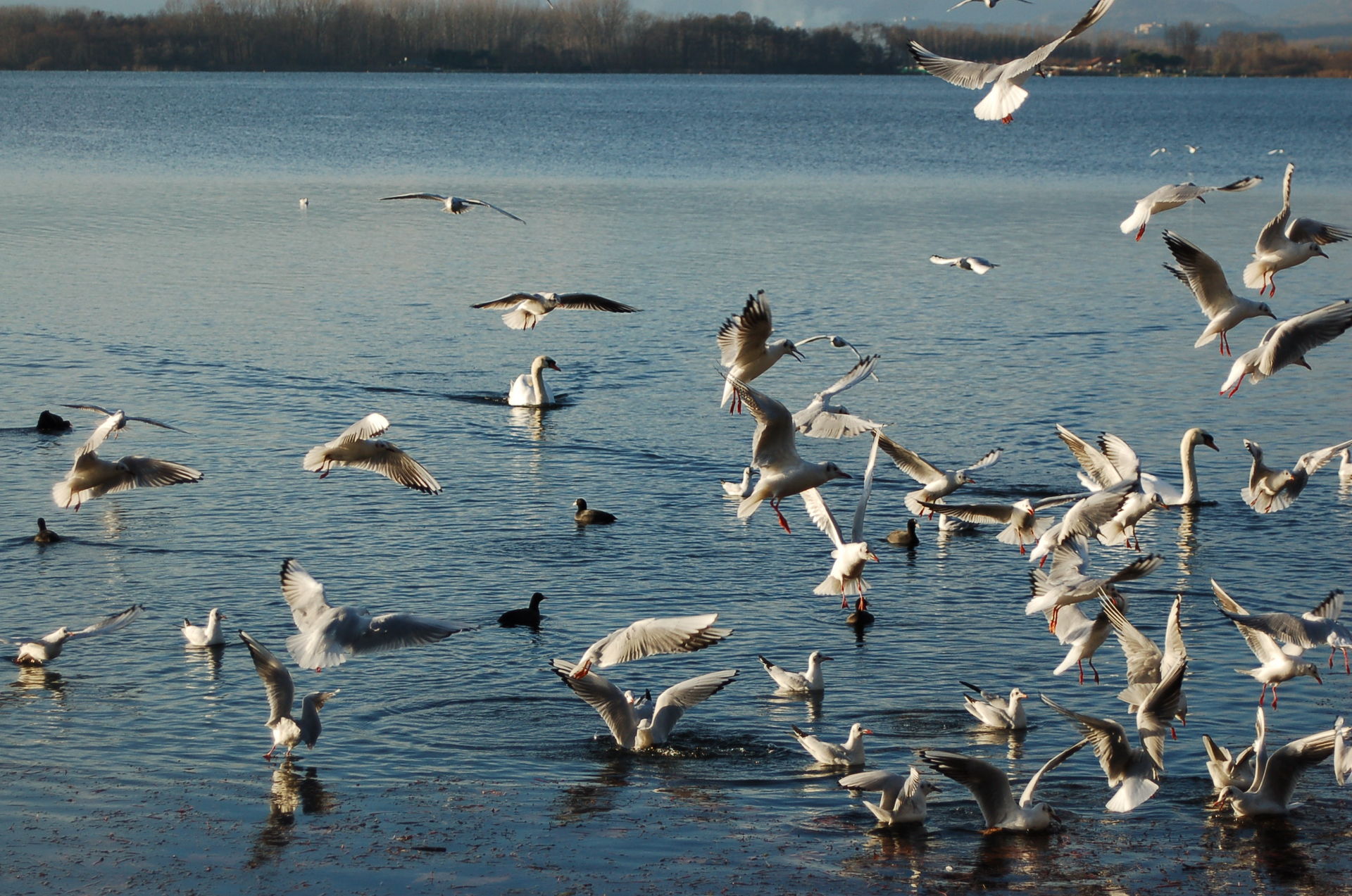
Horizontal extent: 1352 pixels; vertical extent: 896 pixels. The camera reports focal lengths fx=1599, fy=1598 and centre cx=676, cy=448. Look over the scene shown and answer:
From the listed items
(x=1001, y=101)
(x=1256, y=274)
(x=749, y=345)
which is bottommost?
(x=749, y=345)

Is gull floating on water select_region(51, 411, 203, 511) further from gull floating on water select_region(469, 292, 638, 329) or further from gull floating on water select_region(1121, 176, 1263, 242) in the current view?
gull floating on water select_region(1121, 176, 1263, 242)

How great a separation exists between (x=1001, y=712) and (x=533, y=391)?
42.1 ft

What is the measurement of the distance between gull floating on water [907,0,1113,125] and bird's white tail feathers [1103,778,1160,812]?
4.45m

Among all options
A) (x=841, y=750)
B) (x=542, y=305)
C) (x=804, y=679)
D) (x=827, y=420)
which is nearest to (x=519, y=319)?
(x=542, y=305)

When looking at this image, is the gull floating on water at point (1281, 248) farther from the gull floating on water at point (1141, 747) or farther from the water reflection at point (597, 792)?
the water reflection at point (597, 792)

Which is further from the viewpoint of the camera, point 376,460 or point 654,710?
point 376,460

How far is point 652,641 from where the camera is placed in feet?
38.5

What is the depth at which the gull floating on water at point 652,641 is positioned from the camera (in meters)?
11.5

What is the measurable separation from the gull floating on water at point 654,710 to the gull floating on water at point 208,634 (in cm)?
348

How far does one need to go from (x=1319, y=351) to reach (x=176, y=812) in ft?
75.7

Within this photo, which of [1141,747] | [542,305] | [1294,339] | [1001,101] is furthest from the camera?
[542,305]

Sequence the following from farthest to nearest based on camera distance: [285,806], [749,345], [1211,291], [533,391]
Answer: [533,391]
[1211,291]
[749,345]
[285,806]

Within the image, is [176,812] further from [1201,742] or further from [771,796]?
[1201,742]

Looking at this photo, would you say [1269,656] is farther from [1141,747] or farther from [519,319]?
[519,319]
